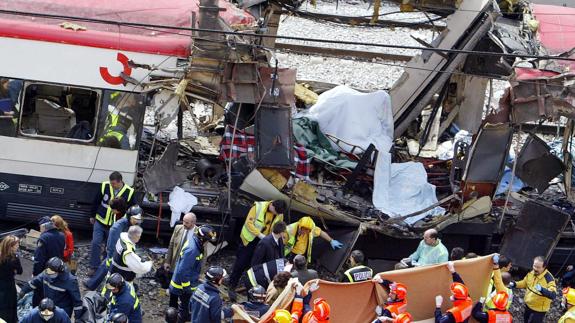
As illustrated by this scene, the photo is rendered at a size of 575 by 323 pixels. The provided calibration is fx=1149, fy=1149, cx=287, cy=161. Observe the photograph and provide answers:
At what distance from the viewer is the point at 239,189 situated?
15.1 metres

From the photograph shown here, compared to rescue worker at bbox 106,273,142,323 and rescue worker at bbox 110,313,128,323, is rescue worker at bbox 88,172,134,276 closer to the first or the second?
rescue worker at bbox 106,273,142,323

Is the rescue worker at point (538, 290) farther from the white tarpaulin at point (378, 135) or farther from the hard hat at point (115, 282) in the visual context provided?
the hard hat at point (115, 282)

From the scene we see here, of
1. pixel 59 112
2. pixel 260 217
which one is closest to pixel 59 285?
pixel 260 217

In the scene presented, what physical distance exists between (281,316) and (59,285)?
236cm

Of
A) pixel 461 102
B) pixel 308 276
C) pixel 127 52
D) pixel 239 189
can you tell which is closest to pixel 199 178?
pixel 239 189

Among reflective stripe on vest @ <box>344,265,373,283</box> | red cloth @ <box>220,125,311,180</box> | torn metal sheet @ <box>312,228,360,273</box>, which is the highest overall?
red cloth @ <box>220,125,311,180</box>

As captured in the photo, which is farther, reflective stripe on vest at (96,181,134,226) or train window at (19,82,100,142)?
train window at (19,82,100,142)

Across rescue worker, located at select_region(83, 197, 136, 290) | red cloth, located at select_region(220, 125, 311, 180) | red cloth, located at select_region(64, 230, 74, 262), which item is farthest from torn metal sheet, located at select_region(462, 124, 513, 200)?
red cloth, located at select_region(64, 230, 74, 262)

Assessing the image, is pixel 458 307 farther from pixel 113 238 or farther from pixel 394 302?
pixel 113 238

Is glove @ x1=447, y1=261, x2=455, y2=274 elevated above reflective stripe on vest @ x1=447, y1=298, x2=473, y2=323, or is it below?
above

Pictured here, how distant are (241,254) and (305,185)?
137 centimetres

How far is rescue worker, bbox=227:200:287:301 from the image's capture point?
46.9 feet

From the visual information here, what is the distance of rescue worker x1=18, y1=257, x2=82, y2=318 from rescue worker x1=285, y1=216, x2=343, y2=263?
330cm

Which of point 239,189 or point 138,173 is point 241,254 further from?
point 138,173
